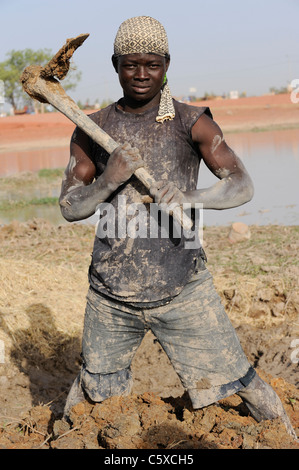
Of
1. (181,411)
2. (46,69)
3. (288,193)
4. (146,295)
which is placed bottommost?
(288,193)

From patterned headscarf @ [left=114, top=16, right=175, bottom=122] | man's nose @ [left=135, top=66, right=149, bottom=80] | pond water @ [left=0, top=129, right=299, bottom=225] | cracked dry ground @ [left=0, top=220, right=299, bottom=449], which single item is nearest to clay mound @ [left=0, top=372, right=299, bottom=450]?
cracked dry ground @ [left=0, top=220, right=299, bottom=449]

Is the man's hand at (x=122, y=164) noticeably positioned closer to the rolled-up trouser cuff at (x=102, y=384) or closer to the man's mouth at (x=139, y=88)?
the man's mouth at (x=139, y=88)

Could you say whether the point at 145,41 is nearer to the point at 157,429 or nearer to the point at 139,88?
the point at 139,88

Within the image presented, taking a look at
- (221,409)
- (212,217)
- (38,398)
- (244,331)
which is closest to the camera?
(221,409)

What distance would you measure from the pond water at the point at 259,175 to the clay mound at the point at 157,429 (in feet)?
19.0

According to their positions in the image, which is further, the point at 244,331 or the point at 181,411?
the point at 244,331

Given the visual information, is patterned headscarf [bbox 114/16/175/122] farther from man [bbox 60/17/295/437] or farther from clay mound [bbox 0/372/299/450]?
clay mound [bbox 0/372/299/450]

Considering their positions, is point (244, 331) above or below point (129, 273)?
below

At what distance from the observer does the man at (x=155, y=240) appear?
8.30 feet

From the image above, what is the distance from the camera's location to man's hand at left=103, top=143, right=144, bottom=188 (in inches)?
95.3

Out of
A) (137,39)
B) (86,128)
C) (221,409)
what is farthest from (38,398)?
(137,39)

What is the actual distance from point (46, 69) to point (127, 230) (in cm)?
81

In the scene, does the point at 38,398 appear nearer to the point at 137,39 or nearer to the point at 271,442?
the point at 271,442
